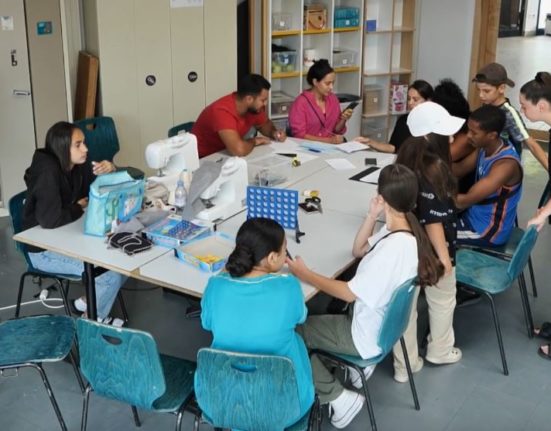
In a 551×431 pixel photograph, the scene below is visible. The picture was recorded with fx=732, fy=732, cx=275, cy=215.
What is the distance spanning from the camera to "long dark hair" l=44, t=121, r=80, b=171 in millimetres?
3592

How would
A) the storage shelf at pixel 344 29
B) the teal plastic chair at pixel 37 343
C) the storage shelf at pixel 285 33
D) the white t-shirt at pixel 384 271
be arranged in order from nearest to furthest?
the white t-shirt at pixel 384 271 < the teal plastic chair at pixel 37 343 < the storage shelf at pixel 285 33 < the storage shelf at pixel 344 29

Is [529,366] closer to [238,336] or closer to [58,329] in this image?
[238,336]

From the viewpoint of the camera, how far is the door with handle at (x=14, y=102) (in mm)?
5293

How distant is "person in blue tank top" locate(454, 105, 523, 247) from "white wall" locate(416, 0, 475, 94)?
380cm

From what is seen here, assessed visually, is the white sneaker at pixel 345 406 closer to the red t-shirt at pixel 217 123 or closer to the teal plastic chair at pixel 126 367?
the teal plastic chair at pixel 126 367

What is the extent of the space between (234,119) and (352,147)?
2.70ft

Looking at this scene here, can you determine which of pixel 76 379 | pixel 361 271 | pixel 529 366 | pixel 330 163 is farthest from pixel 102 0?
pixel 529 366

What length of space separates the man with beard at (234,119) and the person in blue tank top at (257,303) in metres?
2.14

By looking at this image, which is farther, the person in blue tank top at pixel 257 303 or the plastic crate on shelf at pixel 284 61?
the plastic crate on shelf at pixel 284 61

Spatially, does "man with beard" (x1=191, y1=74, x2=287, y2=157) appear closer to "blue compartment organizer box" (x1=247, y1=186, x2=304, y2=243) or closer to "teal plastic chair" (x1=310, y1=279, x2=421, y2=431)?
"blue compartment organizer box" (x1=247, y1=186, x2=304, y2=243)

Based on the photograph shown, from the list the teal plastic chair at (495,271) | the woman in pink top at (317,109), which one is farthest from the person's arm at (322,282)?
the woman in pink top at (317,109)

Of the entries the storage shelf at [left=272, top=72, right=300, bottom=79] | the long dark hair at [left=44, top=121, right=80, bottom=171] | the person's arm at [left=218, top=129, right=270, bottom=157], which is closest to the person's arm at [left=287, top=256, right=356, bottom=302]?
the long dark hair at [left=44, top=121, right=80, bottom=171]

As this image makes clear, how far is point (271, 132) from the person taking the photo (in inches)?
203

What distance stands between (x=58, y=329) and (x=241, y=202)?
43.6 inches
